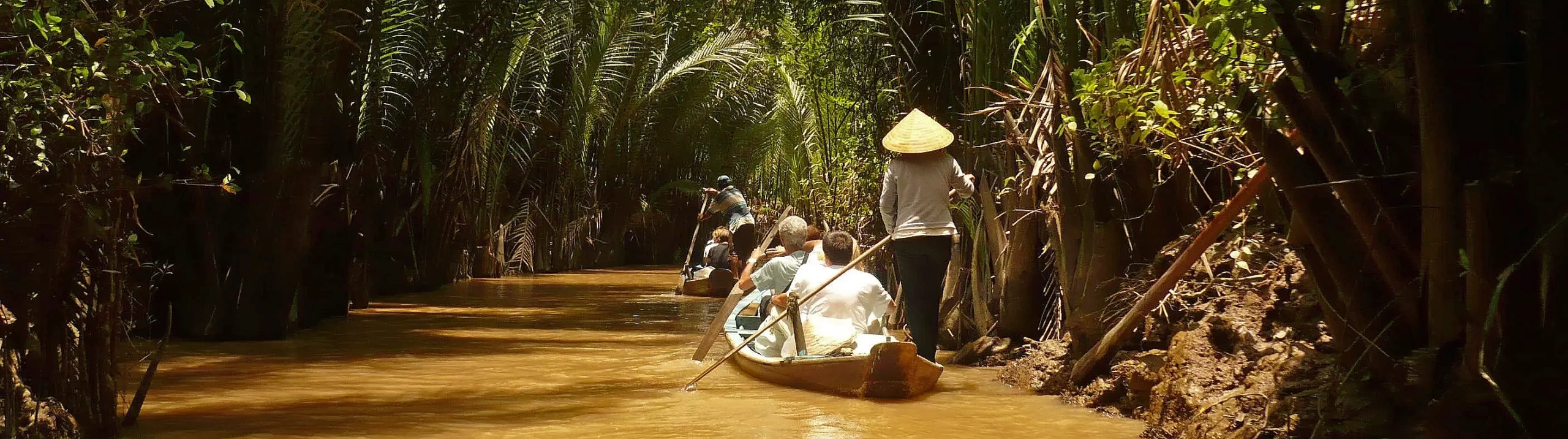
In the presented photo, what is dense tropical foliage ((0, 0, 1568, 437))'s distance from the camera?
2971mm

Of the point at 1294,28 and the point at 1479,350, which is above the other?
the point at 1294,28

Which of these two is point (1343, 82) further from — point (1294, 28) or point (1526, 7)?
point (1526, 7)

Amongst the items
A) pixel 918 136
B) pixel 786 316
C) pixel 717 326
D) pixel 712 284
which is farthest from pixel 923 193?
pixel 712 284

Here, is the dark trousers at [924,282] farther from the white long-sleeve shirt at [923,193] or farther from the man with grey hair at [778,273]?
the man with grey hair at [778,273]

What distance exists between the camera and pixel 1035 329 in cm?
761

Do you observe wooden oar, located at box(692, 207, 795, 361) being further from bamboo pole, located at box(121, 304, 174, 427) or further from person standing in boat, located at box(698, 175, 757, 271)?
person standing in boat, located at box(698, 175, 757, 271)

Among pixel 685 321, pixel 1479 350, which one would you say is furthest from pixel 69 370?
pixel 685 321

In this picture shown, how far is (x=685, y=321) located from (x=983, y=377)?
5087mm

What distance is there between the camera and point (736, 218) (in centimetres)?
1483

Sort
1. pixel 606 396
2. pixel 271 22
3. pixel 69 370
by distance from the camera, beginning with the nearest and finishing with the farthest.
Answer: pixel 69 370 → pixel 606 396 → pixel 271 22

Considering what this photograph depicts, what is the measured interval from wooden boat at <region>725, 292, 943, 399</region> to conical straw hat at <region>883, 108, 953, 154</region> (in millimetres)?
1118

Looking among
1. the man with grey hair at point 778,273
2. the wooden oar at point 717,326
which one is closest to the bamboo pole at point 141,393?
the man with grey hair at point 778,273

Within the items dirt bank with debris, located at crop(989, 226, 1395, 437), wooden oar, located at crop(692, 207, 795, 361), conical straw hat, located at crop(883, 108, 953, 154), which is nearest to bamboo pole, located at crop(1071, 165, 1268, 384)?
dirt bank with debris, located at crop(989, 226, 1395, 437)

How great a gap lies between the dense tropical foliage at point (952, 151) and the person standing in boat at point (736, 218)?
0.99 metres
